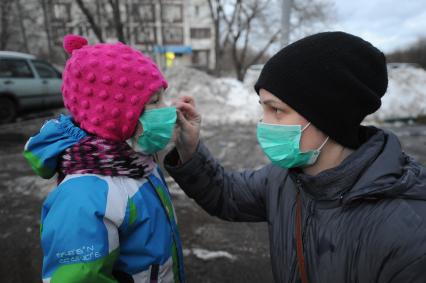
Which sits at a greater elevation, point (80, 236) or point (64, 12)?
point (64, 12)

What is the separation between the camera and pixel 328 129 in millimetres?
1302

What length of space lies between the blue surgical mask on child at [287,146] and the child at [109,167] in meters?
0.50

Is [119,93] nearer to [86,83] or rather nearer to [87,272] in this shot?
[86,83]

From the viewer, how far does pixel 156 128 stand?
161 centimetres

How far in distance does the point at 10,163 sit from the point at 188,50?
142 ft

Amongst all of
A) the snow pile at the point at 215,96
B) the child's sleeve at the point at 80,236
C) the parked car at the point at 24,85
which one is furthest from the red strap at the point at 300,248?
the parked car at the point at 24,85

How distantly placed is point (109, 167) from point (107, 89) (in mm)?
338

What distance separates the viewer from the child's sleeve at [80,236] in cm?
121

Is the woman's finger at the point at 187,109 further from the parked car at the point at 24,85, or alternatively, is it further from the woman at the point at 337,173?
the parked car at the point at 24,85

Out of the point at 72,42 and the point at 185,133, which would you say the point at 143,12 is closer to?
the point at 72,42

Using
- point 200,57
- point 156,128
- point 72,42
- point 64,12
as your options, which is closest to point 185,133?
point 156,128

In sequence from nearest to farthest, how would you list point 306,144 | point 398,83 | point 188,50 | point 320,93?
point 320,93 → point 306,144 → point 398,83 → point 188,50

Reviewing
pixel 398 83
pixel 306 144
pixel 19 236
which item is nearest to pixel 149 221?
pixel 306 144

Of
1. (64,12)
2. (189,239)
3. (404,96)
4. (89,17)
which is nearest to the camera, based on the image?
(189,239)
